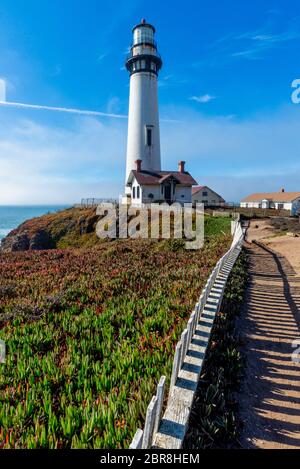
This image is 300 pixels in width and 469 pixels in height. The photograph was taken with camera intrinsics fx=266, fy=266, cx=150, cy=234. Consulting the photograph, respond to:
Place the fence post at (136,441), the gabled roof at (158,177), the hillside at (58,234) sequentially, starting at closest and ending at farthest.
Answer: the fence post at (136,441) → the hillside at (58,234) → the gabled roof at (158,177)

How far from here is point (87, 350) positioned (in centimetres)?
496

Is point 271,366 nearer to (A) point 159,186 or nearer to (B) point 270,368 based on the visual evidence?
(B) point 270,368

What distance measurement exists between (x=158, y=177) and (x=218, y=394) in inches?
1213

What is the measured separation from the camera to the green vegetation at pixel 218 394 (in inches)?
123

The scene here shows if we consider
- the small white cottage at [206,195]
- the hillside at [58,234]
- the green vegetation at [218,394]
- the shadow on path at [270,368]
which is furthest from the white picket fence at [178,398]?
the small white cottage at [206,195]

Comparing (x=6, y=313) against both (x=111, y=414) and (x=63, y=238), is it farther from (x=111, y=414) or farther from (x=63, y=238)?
(x=63, y=238)

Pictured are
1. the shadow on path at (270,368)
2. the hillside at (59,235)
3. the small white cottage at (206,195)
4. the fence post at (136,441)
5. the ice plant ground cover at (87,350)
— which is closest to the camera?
the fence post at (136,441)

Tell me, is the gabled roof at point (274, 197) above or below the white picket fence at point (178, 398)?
above

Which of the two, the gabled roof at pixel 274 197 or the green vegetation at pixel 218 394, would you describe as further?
the gabled roof at pixel 274 197

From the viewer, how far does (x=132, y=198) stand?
114ft

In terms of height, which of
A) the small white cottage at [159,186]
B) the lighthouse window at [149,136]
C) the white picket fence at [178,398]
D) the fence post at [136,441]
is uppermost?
the lighthouse window at [149,136]

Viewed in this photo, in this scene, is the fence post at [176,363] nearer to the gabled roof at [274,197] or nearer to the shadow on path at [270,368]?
the shadow on path at [270,368]

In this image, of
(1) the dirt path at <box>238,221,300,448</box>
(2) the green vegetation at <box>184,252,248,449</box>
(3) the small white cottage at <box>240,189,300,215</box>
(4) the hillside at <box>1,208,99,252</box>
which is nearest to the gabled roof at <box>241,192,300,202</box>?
(3) the small white cottage at <box>240,189,300,215</box>
